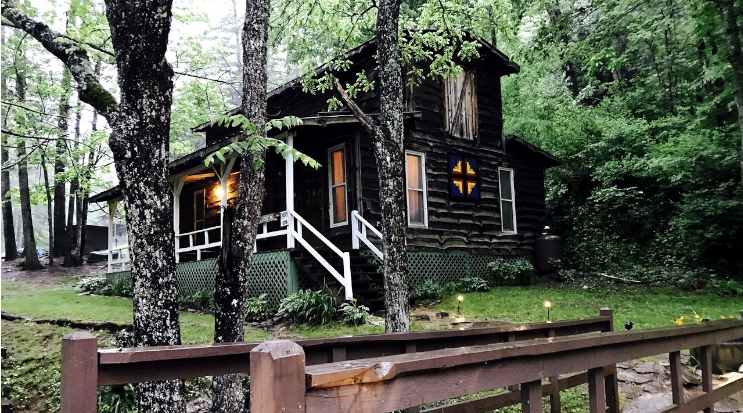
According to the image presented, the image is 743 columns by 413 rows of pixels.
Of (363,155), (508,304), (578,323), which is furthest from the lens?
(363,155)

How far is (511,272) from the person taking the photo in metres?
15.5

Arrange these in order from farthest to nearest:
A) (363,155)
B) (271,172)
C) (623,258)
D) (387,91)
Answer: (623,258)
(271,172)
(363,155)
(387,91)

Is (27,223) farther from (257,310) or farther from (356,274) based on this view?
(356,274)

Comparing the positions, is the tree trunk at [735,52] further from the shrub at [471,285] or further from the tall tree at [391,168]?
the tall tree at [391,168]

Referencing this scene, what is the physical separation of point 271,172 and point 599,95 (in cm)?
1934

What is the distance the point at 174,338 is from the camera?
417 centimetres

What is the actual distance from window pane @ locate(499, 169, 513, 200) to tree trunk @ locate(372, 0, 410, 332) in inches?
449

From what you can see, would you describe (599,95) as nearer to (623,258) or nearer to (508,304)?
(623,258)

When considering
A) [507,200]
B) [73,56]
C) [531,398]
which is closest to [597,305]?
[507,200]

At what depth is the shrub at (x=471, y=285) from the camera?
46.1 feet

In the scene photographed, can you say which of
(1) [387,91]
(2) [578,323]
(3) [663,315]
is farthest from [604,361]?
(3) [663,315]

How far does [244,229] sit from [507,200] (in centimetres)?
1358

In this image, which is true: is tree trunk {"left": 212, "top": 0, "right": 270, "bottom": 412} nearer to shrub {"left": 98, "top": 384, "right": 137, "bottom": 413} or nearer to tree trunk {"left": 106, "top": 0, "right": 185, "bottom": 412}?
tree trunk {"left": 106, "top": 0, "right": 185, "bottom": 412}

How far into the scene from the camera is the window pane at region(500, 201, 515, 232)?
1728cm
